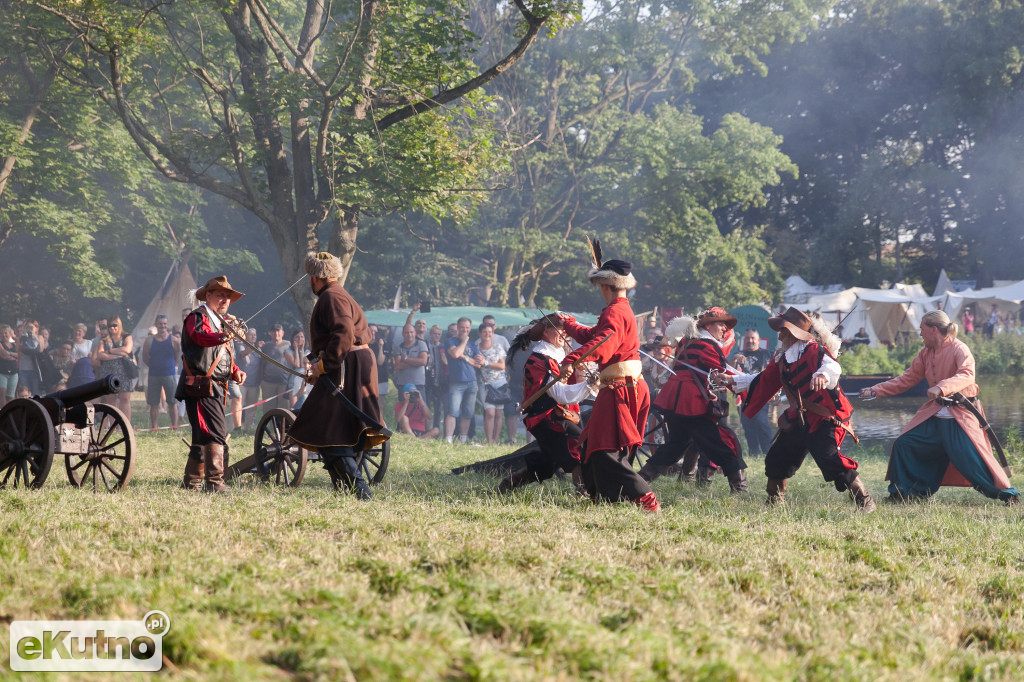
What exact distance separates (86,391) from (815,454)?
5574 millimetres

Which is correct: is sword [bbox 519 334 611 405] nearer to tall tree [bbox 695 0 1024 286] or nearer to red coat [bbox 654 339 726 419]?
red coat [bbox 654 339 726 419]

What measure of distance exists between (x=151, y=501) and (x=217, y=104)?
60.0 ft

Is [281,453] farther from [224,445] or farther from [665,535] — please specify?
[665,535]

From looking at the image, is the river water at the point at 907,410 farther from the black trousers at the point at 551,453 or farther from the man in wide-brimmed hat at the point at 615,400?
the man in wide-brimmed hat at the point at 615,400

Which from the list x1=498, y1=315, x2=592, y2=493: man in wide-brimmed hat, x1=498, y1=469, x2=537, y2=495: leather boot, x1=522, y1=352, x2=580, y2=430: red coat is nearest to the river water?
x1=498, y1=315, x2=592, y2=493: man in wide-brimmed hat

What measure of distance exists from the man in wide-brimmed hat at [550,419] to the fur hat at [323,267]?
1.70 metres

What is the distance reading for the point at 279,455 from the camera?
7449 millimetres

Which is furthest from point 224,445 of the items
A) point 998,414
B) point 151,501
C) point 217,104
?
point 217,104

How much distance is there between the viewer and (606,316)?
6348 mm

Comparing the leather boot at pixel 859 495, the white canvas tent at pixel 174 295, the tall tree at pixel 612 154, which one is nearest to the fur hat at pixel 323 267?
the leather boot at pixel 859 495

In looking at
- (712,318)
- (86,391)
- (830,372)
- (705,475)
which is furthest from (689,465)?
(86,391)

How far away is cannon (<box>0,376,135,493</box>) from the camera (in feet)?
21.2

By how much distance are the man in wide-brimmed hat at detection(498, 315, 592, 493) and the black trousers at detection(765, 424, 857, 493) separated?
1.63 m

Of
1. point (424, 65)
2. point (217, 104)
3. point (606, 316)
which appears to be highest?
point (217, 104)
